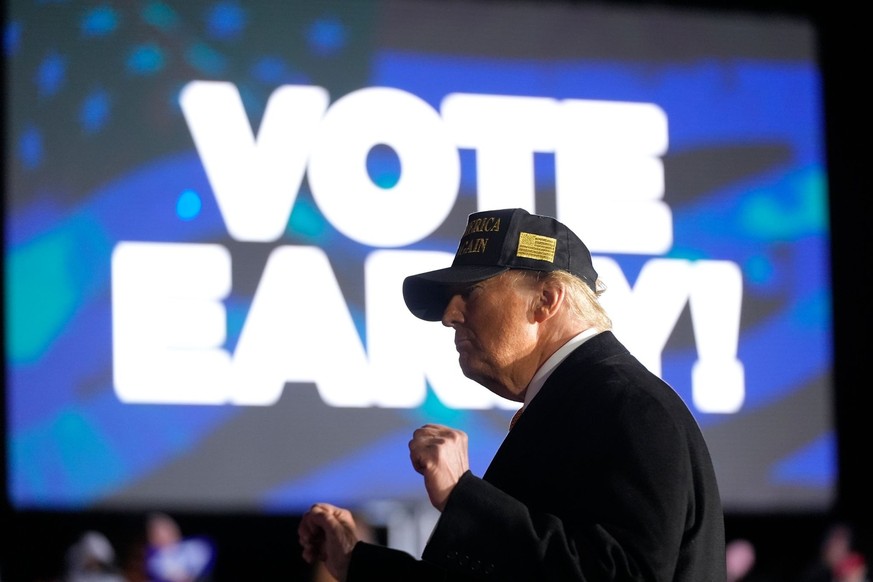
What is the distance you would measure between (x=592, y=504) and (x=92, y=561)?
2.99 m

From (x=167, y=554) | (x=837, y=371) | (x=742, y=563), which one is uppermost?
(x=837, y=371)

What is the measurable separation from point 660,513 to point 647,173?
11.0 feet

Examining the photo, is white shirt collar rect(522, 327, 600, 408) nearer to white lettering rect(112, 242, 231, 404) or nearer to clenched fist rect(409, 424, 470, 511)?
clenched fist rect(409, 424, 470, 511)

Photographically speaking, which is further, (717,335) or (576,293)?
(717,335)

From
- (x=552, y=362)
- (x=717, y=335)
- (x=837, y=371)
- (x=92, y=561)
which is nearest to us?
(x=552, y=362)

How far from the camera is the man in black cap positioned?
1353 millimetres

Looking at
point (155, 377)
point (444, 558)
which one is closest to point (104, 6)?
point (155, 377)

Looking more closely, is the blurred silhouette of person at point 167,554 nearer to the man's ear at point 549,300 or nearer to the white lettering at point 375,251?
the white lettering at point 375,251

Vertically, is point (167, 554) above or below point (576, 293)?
below

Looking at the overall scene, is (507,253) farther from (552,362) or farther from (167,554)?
(167,554)

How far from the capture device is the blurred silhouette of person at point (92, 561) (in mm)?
4027

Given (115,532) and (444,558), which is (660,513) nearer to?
(444,558)

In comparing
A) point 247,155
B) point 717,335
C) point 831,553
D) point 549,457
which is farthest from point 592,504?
point 831,553

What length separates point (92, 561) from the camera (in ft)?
13.2
